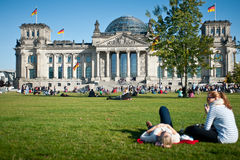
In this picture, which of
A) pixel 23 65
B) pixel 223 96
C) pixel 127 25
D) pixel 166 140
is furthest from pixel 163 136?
pixel 127 25

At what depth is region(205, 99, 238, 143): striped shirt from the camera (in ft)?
20.3

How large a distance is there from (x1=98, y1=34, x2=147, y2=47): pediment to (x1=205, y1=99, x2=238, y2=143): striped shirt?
66395mm

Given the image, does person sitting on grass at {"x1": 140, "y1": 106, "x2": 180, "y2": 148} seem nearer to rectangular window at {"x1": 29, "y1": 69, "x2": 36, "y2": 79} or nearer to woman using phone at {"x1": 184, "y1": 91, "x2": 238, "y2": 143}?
woman using phone at {"x1": 184, "y1": 91, "x2": 238, "y2": 143}

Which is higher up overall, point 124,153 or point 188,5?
point 188,5

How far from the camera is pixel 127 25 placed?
86.4 meters

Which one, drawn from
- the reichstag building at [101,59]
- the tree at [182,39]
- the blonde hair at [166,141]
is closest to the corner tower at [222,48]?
the reichstag building at [101,59]

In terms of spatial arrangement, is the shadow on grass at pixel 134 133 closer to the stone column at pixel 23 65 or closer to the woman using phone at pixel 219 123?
the woman using phone at pixel 219 123

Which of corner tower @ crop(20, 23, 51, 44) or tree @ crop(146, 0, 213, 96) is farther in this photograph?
corner tower @ crop(20, 23, 51, 44)

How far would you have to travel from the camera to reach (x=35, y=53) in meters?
78.9

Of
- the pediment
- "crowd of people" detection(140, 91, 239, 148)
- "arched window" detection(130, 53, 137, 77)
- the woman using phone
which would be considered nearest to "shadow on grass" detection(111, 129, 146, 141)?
"crowd of people" detection(140, 91, 239, 148)

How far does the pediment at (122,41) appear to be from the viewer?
235 ft

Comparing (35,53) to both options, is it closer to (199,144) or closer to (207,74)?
(207,74)

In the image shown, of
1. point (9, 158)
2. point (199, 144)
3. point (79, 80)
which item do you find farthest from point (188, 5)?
point (79, 80)

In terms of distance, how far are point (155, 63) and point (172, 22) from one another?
45.4m
